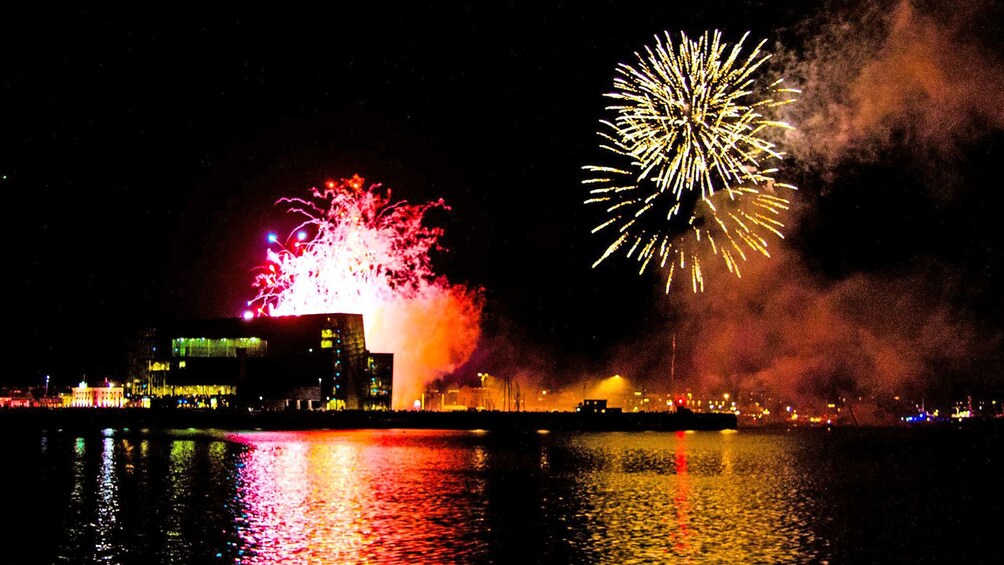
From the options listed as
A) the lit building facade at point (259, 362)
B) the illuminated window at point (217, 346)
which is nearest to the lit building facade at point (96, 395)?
the lit building facade at point (259, 362)

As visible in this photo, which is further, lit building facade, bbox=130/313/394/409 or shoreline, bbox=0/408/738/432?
lit building facade, bbox=130/313/394/409

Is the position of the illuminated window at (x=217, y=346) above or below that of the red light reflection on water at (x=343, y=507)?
above

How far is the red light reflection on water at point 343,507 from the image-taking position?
26.7 metres

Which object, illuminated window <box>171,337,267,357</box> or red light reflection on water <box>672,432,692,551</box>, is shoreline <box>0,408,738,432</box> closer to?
illuminated window <box>171,337,267,357</box>

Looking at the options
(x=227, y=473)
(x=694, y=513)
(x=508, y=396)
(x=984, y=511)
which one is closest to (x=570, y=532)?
(x=694, y=513)

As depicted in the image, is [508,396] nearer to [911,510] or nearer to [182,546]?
[911,510]

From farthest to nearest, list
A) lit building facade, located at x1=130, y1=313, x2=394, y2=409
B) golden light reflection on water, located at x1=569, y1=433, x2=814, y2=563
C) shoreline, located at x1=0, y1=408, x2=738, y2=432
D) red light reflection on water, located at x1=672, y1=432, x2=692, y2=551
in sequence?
1. lit building facade, located at x1=130, y1=313, x2=394, y2=409
2. shoreline, located at x1=0, y1=408, x2=738, y2=432
3. red light reflection on water, located at x1=672, y1=432, x2=692, y2=551
4. golden light reflection on water, located at x1=569, y1=433, x2=814, y2=563

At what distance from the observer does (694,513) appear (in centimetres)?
3500

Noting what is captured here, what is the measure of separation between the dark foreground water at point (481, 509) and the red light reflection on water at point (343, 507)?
0.09 m

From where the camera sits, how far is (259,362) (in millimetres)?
114438

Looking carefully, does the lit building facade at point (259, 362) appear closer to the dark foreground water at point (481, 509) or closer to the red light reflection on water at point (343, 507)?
the dark foreground water at point (481, 509)

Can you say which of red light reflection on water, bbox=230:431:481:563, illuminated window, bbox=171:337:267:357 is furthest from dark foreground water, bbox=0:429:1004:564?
illuminated window, bbox=171:337:267:357

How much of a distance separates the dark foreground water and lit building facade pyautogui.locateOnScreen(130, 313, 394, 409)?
1842 inches

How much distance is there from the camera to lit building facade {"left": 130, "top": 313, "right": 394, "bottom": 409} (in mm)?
112188
